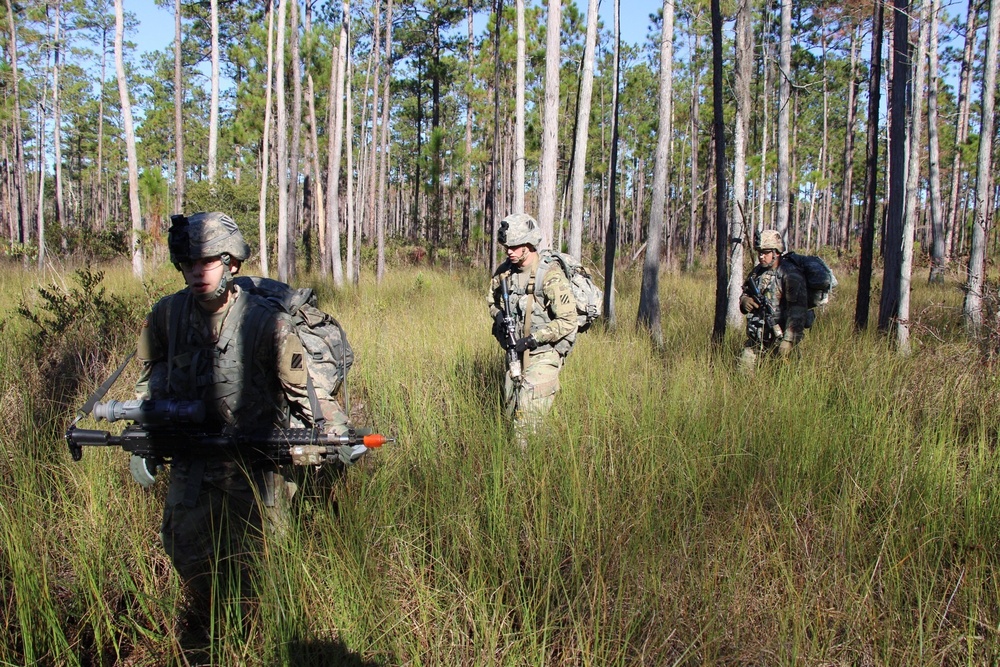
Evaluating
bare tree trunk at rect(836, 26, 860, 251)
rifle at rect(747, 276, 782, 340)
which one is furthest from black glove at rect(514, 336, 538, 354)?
bare tree trunk at rect(836, 26, 860, 251)

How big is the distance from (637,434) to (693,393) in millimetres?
884

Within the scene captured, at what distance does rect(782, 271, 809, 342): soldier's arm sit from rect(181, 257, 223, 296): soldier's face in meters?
5.00

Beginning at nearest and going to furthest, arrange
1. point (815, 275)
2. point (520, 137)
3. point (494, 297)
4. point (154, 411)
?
1. point (154, 411)
2. point (494, 297)
3. point (815, 275)
4. point (520, 137)

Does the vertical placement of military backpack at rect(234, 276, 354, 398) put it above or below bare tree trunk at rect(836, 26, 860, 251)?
below

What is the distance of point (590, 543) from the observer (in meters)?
2.29

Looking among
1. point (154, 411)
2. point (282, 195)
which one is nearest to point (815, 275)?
point (154, 411)

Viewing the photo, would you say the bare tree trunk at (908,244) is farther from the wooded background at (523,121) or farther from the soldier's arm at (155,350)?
the soldier's arm at (155,350)

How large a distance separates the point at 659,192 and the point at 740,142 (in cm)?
142

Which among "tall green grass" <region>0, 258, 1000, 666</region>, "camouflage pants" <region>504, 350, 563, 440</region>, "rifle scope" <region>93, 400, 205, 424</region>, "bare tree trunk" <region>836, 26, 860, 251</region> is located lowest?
"tall green grass" <region>0, 258, 1000, 666</region>

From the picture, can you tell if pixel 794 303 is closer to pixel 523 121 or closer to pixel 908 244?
pixel 908 244

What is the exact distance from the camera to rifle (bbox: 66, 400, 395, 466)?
213cm

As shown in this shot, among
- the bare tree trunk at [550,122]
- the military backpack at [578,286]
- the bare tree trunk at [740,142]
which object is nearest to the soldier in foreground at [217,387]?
the military backpack at [578,286]

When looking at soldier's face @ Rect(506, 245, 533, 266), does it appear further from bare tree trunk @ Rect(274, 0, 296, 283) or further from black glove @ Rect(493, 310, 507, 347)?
bare tree trunk @ Rect(274, 0, 296, 283)

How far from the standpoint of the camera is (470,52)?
19688mm
